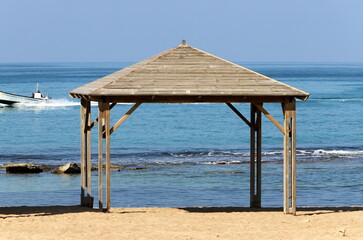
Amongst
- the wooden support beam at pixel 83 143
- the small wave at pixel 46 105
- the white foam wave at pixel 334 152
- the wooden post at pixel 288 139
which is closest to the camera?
the wooden post at pixel 288 139

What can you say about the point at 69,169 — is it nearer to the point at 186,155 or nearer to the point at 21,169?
the point at 21,169

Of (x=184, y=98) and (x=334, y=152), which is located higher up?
(x=184, y=98)

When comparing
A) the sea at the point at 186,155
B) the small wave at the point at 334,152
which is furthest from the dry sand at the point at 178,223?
the small wave at the point at 334,152

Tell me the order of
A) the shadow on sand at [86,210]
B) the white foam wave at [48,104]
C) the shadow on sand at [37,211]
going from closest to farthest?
1. the shadow on sand at [37,211]
2. the shadow on sand at [86,210]
3. the white foam wave at [48,104]

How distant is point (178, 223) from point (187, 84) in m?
2.81

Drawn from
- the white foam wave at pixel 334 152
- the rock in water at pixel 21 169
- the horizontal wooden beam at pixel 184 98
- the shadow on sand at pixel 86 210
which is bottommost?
the white foam wave at pixel 334 152

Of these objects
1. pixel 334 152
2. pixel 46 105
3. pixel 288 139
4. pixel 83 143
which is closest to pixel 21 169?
pixel 83 143

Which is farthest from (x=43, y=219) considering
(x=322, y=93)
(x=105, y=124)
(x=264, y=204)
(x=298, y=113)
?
(x=322, y=93)

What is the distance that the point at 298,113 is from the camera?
6475 cm

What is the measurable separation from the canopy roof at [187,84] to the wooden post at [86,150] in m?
0.57

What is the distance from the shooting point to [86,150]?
17.6m

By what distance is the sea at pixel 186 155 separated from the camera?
21.8 metres

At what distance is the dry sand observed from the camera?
13891mm

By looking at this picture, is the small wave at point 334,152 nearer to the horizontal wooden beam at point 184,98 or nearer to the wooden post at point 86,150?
the wooden post at point 86,150
